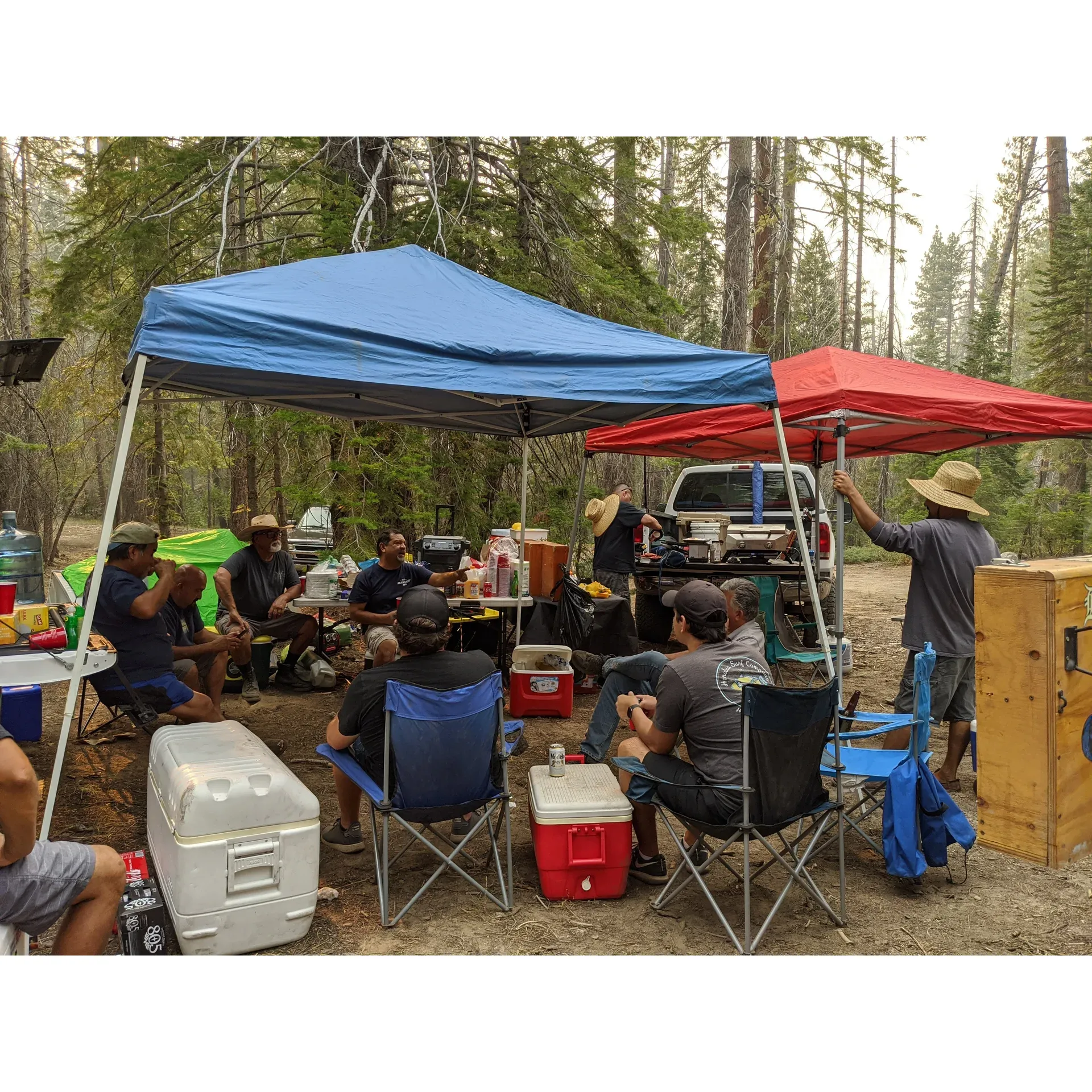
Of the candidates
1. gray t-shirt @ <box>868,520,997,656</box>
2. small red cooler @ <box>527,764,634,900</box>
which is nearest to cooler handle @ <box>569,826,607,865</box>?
small red cooler @ <box>527,764,634,900</box>

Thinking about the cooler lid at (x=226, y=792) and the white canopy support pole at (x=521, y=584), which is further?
the white canopy support pole at (x=521, y=584)

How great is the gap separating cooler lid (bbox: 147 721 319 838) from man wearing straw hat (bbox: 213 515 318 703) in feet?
8.97

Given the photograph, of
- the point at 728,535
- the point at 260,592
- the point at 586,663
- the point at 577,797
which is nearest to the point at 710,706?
the point at 577,797

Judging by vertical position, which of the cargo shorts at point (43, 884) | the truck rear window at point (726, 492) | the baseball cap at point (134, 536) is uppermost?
the truck rear window at point (726, 492)

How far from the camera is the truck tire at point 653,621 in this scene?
8602 millimetres

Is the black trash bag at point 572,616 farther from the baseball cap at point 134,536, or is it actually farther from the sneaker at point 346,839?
the baseball cap at point 134,536

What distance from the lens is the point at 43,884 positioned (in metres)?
2.31

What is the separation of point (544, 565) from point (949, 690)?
3.34 m

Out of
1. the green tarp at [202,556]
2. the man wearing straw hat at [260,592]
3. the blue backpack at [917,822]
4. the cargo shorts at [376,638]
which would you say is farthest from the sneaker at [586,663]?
the blue backpack at [917,822]

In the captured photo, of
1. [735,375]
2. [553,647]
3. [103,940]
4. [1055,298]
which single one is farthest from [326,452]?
[1055,298]

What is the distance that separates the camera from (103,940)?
8.21 feet

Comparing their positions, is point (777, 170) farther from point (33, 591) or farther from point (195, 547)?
point (33, 591)

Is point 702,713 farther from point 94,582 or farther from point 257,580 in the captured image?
point 257,580

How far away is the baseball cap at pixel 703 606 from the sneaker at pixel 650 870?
107 cm
